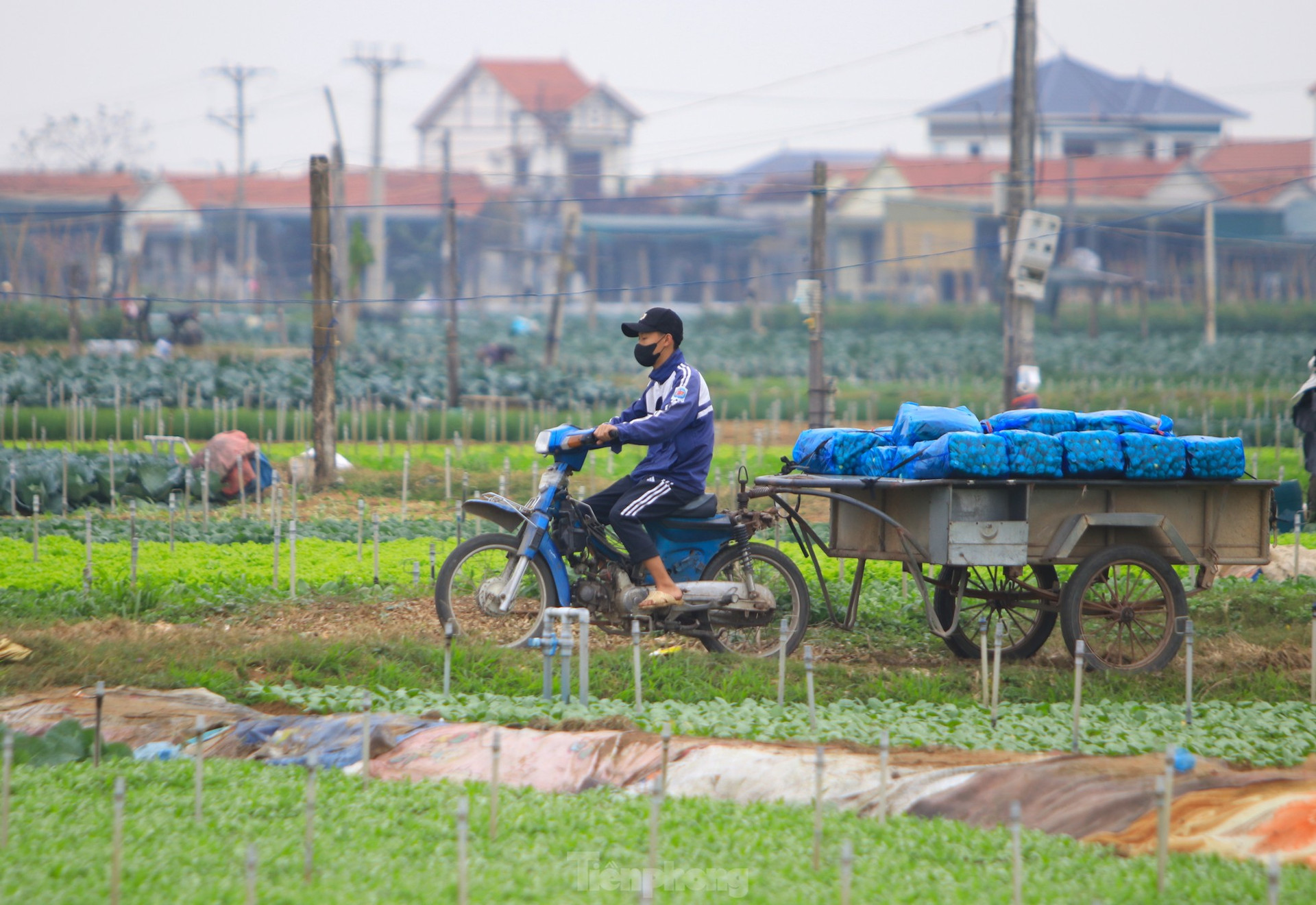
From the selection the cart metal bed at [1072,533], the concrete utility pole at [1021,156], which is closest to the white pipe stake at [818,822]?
the cart metal bed at [1072,533]

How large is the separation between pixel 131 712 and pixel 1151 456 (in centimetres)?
557

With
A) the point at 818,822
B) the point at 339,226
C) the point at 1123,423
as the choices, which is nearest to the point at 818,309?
the point at 1123,423

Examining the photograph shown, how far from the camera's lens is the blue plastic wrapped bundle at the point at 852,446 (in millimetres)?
7375

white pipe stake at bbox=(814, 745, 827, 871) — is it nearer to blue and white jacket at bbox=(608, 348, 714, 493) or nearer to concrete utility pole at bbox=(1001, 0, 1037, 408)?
blue and white jacket at bbox=(608, 348, 714, 493)

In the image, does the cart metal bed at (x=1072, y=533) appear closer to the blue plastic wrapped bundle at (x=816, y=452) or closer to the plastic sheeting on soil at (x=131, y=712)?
the blue plastic wrapped bundle at (x=816, y=452)

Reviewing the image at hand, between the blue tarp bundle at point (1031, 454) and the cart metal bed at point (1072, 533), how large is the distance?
72 millimetres

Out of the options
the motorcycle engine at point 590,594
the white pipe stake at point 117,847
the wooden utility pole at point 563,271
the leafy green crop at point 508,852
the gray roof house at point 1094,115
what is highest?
the gray roof house at point 1094,115

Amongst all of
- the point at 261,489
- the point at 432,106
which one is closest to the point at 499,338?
the point at 261,489

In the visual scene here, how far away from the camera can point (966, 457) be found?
666 cm

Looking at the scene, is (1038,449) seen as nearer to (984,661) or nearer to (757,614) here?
(984,661)

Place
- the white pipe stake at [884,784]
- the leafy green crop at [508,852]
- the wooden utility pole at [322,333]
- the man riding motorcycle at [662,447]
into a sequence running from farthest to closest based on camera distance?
the wooden utility pole at [322,333] < the man riding motorcycle at [662,447] < the white pipe stake at [884,784] < the leafy green crop at [508,852]

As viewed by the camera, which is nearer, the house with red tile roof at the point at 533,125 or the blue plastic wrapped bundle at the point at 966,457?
the blue plastic wrapped bundle at the point at 966,457

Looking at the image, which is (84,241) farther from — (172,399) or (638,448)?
(638,448)

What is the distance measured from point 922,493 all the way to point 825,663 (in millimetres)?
1192
